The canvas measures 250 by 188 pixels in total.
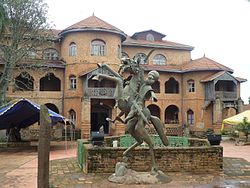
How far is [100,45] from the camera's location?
30391mm

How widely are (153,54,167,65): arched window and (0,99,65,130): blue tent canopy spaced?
18198 millimetres

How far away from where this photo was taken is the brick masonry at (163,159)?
31.5 ft

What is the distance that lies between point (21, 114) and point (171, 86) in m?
21.3

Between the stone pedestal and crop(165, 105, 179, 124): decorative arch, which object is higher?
crop(165, 105, 179, 124): decorative arch

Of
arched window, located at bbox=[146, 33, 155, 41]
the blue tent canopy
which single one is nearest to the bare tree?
the blue tent canopy

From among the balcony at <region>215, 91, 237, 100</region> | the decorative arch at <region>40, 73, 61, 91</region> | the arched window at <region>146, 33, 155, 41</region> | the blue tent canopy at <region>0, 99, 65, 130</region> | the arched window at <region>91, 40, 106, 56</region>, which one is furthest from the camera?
the arched window at <region>146, 33, 155, 41</region>

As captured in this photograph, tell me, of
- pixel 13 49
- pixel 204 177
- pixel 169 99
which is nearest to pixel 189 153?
pixel 204 177

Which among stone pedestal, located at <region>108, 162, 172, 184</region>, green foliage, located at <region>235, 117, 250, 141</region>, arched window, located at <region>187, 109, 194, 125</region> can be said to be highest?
A: arched window, located at <region>187, 109, 194, 125</region>

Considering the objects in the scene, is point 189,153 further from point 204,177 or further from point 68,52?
point 68,52

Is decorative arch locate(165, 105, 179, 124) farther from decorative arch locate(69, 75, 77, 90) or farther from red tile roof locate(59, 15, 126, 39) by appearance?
decorative arch locate(69, 75, 77, 90)

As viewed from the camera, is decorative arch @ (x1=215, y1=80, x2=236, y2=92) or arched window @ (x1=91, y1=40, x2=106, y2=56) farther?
decorative arch @ (x1=215, y1=80, x2=236, y2=92)

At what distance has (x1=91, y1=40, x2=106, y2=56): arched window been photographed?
3022 centimetres

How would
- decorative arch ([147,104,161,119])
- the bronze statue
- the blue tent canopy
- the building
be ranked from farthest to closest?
decorative arch ([147,104,161,119]) → the building → the blue tent canopy → the bronze statue

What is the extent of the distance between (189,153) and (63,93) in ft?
74.1
